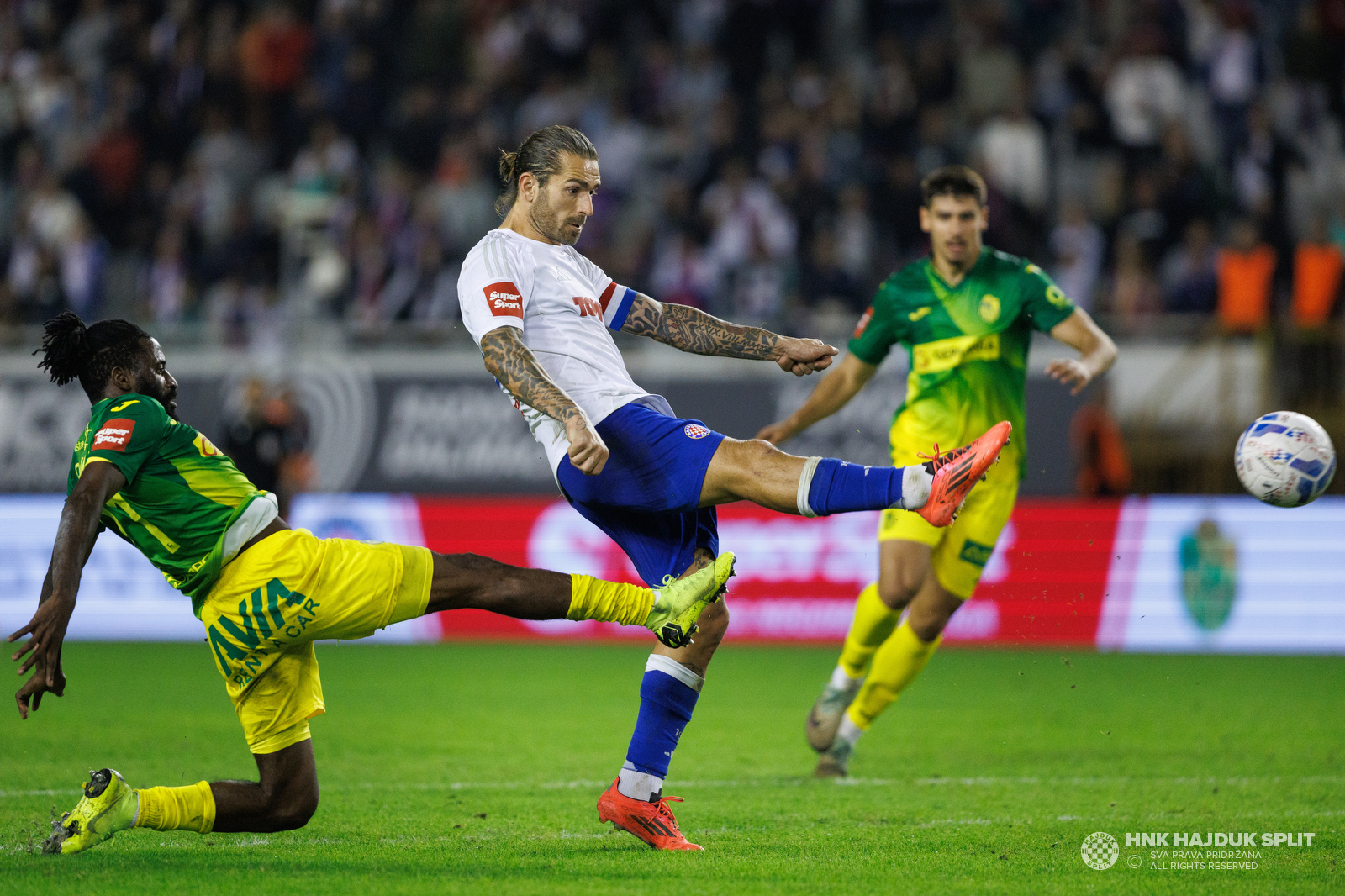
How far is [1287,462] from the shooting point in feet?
18.6

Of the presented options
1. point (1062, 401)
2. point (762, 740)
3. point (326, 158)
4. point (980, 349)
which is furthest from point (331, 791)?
point (326, 158)

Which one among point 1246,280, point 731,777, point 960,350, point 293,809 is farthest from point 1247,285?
point 293,809

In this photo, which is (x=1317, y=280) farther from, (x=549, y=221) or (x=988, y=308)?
(x=549, y=221)

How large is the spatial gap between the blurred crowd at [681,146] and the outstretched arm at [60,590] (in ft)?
34.2

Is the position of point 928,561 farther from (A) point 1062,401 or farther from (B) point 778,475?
(A) point 1062,401

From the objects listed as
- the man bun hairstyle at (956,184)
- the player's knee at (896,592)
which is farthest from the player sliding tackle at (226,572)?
the man bun hairstyle at (956,184)

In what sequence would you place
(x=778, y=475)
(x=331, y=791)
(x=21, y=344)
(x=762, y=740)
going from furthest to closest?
(x=21, y=344)
(x=762, y=740)
(x=331, y=791)
(x=778, y=475)

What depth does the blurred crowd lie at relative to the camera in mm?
15461

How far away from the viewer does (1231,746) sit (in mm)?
7645

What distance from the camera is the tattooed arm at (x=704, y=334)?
5426 mm

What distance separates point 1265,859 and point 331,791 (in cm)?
387

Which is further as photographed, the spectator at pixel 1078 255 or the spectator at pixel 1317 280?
the spectator at pixel 1078 255

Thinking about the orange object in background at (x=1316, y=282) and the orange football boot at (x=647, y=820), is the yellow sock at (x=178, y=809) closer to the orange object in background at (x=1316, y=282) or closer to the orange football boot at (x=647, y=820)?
the orange football boot at (x=647, y=820)

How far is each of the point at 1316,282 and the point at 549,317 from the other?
11.2m
